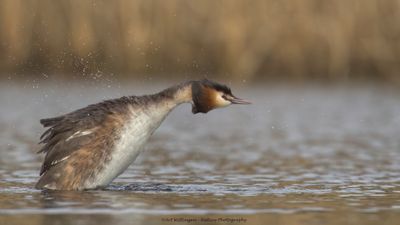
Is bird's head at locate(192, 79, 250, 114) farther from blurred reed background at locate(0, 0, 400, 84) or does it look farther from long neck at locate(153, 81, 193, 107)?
blurred reed background at locate(0, 0, 400, 84)

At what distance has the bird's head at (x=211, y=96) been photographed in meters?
9.26

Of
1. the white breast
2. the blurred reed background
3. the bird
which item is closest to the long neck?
the bird

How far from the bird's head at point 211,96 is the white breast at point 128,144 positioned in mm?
410

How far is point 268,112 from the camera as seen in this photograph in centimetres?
1908

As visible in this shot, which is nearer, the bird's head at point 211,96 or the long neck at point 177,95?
the bird's head at point 211,96

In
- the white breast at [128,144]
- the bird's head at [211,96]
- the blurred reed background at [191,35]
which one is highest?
the blurred reed background at [191,35]

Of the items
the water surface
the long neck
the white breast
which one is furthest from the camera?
the long neck

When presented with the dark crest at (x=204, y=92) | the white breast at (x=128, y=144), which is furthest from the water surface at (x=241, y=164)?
the dark crest at (x=204, y=92)

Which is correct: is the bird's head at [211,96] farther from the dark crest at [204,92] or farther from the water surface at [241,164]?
the water surface at [241,164]

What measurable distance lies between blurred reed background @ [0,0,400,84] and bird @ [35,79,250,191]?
1263 centimetres

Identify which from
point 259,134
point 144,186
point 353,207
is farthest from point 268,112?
point 353,207

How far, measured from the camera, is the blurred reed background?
22.0 metres

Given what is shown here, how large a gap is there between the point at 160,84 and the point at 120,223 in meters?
15.0

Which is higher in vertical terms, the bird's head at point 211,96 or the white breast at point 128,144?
the bird's head at point 211,96
